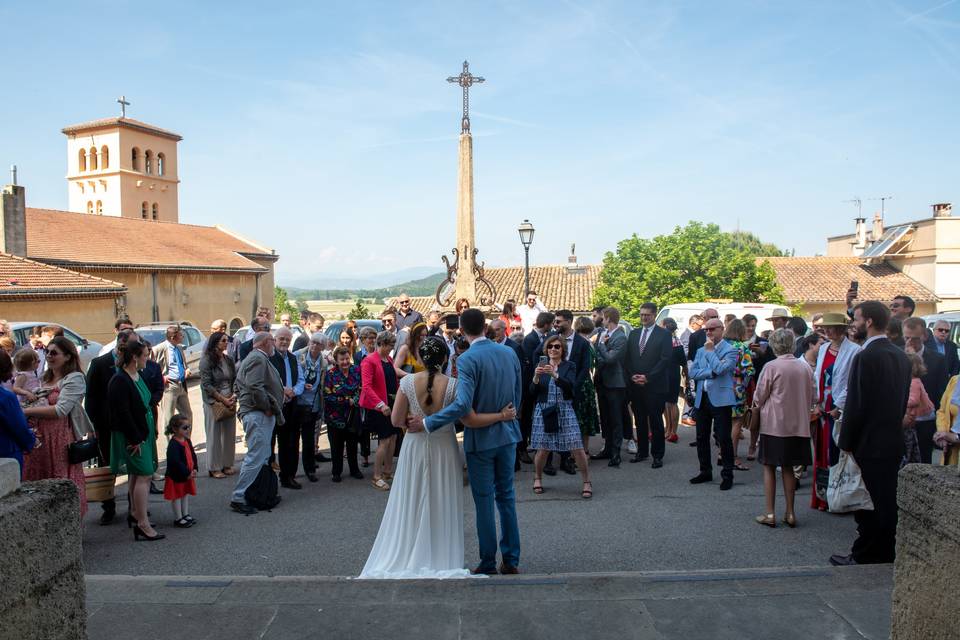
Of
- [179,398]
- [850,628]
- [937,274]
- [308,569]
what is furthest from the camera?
[937,274]

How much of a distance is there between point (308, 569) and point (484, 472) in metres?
1.64

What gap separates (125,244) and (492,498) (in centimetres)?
4162

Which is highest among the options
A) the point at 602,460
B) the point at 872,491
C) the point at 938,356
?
the point at 938,356

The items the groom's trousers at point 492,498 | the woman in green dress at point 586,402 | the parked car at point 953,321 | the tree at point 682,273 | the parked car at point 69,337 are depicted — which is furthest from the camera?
the tree at point 682,273

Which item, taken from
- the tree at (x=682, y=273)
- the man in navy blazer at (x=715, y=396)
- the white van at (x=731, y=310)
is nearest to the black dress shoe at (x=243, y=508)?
the man in navy blazer at (x=715, y=396)

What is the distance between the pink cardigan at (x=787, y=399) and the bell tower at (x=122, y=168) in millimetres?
65020

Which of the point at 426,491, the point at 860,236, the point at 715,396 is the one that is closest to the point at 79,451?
the point at 426,491

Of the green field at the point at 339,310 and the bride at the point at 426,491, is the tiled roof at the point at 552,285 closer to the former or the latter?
the green field at the point at 339,310

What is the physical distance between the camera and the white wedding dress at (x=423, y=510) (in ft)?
16.8

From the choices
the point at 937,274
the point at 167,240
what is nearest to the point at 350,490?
the point at 167,240

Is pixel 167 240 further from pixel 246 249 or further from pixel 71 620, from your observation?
pixel 71 620

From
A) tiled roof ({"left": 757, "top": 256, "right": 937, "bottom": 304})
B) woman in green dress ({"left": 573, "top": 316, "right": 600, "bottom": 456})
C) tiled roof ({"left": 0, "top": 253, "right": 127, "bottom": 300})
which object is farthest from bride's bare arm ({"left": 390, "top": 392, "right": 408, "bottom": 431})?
tiled roof ({"left": 757, "top": 256, "right": 937, "bottom": 304})

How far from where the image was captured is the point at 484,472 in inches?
204

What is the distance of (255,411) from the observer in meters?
7.39
